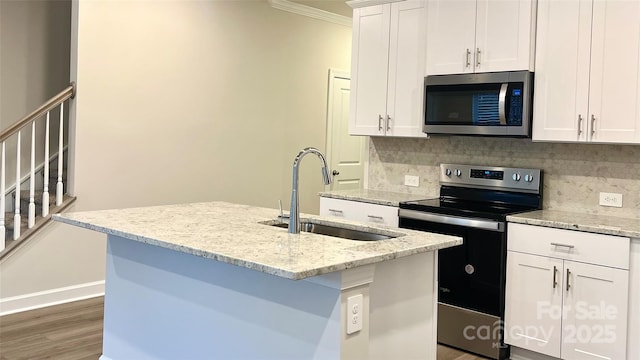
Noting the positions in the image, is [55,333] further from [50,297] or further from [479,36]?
[479,36]

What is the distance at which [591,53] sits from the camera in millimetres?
3318

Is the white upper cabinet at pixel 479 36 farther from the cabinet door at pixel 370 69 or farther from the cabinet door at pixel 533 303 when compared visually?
the cabinet door at pixel 533 303

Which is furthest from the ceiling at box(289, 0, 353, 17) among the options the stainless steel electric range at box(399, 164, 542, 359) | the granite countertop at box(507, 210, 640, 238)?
the granite countertop at box(507, 210, 640, 238)

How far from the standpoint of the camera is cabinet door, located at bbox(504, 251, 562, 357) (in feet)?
10.7

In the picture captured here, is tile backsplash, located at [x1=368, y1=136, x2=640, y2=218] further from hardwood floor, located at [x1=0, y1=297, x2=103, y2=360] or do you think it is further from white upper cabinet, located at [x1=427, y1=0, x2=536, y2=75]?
hardwood floor, located at [x1=0, y1=297, x2=103, y2=360]

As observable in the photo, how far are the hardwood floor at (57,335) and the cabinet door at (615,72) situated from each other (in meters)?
1.57

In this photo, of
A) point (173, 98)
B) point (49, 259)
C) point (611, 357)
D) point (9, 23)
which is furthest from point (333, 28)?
point (611, 357)

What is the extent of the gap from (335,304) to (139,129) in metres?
3.28

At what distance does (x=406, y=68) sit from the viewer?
4223 millimetres

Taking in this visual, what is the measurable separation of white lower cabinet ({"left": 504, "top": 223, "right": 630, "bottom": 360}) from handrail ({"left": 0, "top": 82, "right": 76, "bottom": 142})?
3.24m

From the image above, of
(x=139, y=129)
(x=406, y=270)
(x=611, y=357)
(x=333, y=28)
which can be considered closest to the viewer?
(x=406, y=270)

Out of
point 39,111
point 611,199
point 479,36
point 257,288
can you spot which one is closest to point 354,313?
point 257,288

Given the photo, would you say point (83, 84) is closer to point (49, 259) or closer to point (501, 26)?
point (49, 259)

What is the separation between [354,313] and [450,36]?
2513 millimetres
